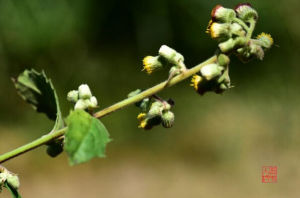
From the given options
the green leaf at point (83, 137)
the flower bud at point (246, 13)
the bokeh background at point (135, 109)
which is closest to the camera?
the green leaf at point (83, 137)

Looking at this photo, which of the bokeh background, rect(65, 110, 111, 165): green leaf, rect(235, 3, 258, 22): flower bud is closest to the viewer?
rect(65, 110, 111, 165): green leaf

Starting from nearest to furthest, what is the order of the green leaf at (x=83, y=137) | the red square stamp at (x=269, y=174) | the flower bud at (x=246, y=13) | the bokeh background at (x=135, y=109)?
the green leaf at (x=83, y=137) < the flower bud at (x=246, y=13) < the red square stamp at (x=269, y=174) < the bokeh background at (x=135, y=109)

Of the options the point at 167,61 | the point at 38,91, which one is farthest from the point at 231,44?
the point at 38,91

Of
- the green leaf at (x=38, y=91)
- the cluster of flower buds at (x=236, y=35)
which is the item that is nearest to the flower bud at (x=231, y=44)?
the cluster of flower buds at (x=236, y=35)

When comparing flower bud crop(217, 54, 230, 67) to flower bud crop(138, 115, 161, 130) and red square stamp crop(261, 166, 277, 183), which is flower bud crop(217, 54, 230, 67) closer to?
flower bud crop(138, 115, 161, 130)

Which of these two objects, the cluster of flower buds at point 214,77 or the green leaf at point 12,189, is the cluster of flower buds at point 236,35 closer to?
the cluster of flower buds at point 214,77

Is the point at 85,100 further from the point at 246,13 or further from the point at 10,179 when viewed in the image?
the point at 246,13

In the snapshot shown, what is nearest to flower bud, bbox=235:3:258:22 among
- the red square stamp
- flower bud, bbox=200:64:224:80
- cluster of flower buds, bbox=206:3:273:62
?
cluster of flower buds, bbox=206:3:273:62
